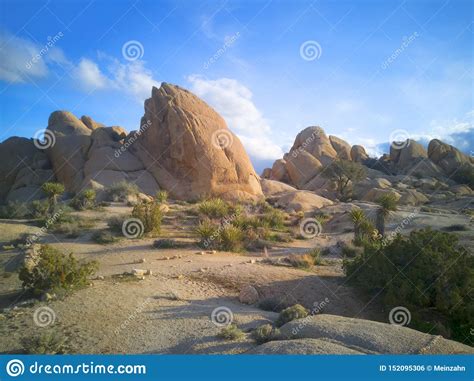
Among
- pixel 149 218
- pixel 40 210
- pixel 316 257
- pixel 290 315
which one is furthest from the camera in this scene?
pixel 40 210

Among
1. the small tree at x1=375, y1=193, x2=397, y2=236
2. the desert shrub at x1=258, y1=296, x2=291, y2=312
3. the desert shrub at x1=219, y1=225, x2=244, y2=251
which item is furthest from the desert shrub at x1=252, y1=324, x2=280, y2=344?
the small tree at x1=375, y1=193, x2=397, y2=236

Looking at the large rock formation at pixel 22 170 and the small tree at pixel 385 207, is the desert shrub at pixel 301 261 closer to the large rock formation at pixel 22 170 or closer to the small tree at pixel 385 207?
the small tree at pixel 385 207

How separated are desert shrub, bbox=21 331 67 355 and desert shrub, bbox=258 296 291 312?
4268mm

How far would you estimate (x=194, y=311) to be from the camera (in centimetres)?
770

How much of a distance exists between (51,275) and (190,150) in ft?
66.2

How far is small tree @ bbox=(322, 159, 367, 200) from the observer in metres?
38.3

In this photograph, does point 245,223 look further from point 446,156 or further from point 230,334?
point 446,156

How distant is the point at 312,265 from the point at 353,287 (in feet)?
7.64

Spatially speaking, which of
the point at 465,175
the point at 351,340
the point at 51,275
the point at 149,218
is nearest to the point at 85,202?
the point at 149,218

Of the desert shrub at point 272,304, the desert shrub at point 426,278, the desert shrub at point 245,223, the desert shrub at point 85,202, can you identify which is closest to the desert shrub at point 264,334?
the desert shrub at point 272,304

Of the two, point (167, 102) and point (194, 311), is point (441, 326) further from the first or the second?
point (167, 102)

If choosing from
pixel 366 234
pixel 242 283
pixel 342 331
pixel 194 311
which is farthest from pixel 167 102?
pixel 342 331

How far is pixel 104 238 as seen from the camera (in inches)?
541

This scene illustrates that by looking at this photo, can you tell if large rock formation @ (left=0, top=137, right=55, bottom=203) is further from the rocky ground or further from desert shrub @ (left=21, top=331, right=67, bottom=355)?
desert shrub @ (left=21, top=331, right=67, bottom=355)
